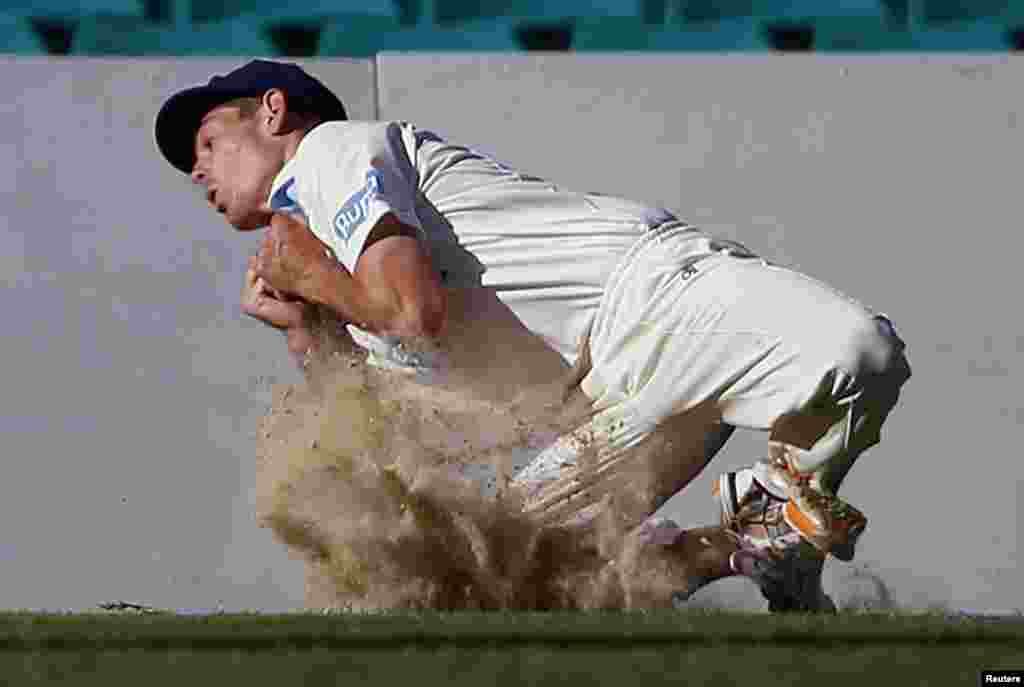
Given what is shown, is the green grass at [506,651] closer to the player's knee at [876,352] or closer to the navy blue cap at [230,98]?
the player's knee at [876,352]

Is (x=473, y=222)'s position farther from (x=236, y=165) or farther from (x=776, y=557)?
(x=776, y=557)

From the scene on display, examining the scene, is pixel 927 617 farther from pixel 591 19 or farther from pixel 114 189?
pixel 591 19

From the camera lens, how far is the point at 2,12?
791 centimetres

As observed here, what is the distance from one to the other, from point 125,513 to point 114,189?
0.82m

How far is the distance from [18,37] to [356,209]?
2.25 m

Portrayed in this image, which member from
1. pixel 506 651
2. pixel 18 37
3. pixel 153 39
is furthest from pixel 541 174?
pixel 506 651

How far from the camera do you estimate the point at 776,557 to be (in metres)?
6.04

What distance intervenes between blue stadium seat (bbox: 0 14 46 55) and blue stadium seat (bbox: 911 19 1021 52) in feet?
8.79

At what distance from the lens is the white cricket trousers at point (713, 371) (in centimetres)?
588

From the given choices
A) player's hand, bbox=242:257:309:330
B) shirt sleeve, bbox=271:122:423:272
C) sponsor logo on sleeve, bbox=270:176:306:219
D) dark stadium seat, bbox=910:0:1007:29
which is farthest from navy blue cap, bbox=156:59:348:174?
dark stadium seat, bbox=910:0:1007:29

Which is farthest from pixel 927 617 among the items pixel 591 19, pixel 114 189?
pixel 591 19

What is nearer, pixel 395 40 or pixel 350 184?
pixel 350 184

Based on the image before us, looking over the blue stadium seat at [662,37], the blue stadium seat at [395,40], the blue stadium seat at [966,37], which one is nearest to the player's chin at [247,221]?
the blue stadium seat at [395,40]

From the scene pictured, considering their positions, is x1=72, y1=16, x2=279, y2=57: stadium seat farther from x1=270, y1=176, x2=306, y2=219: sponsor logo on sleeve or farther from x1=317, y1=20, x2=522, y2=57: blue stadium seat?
x1=270, y1=176, x2=306, y2=219: sponsor logo on sleeve
